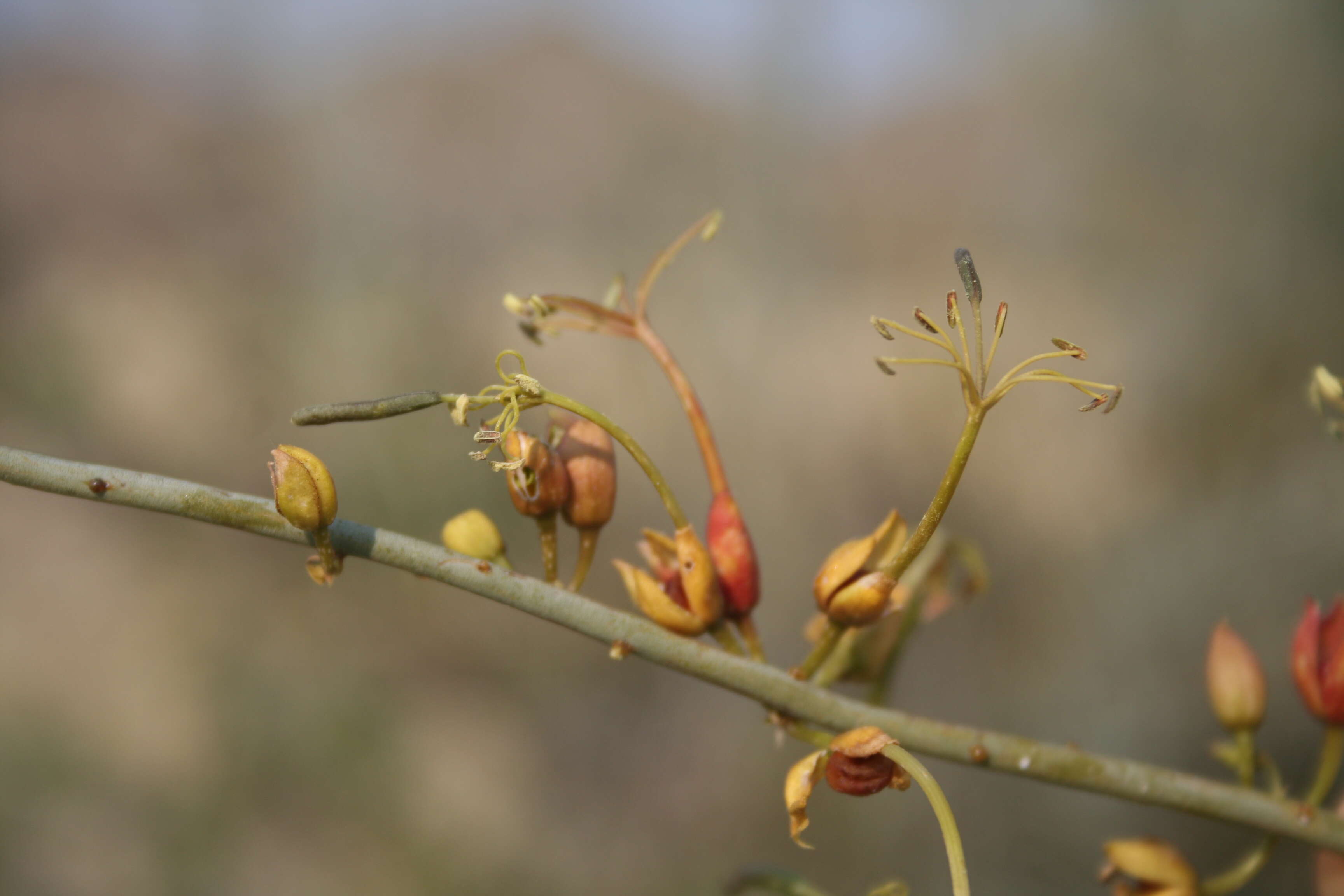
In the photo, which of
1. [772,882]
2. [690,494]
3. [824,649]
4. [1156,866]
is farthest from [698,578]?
[690,494]

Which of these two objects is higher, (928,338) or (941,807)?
(928,338)

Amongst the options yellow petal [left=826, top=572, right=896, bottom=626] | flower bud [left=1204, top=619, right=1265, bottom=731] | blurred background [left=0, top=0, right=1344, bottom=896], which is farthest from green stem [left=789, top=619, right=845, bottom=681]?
blurred background [left=0, top=0, right=1344, bottom=896]

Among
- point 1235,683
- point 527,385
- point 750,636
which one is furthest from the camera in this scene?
point 1235,683

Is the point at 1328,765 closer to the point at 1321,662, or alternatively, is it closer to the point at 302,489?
the point at 1321,662

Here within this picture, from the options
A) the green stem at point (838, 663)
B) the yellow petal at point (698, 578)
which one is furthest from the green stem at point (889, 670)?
the yellow petal at point (698, 578)

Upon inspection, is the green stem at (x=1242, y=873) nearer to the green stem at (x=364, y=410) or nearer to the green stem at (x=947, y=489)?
the green stem at (x=947, y=489)

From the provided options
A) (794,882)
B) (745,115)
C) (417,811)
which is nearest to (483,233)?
(745,115)

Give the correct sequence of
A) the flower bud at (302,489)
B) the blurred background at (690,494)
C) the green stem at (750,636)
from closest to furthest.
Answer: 1. the flower bud at (302,489)
2. the green stem at (750,636)
3. the blurred background at (690,494)
